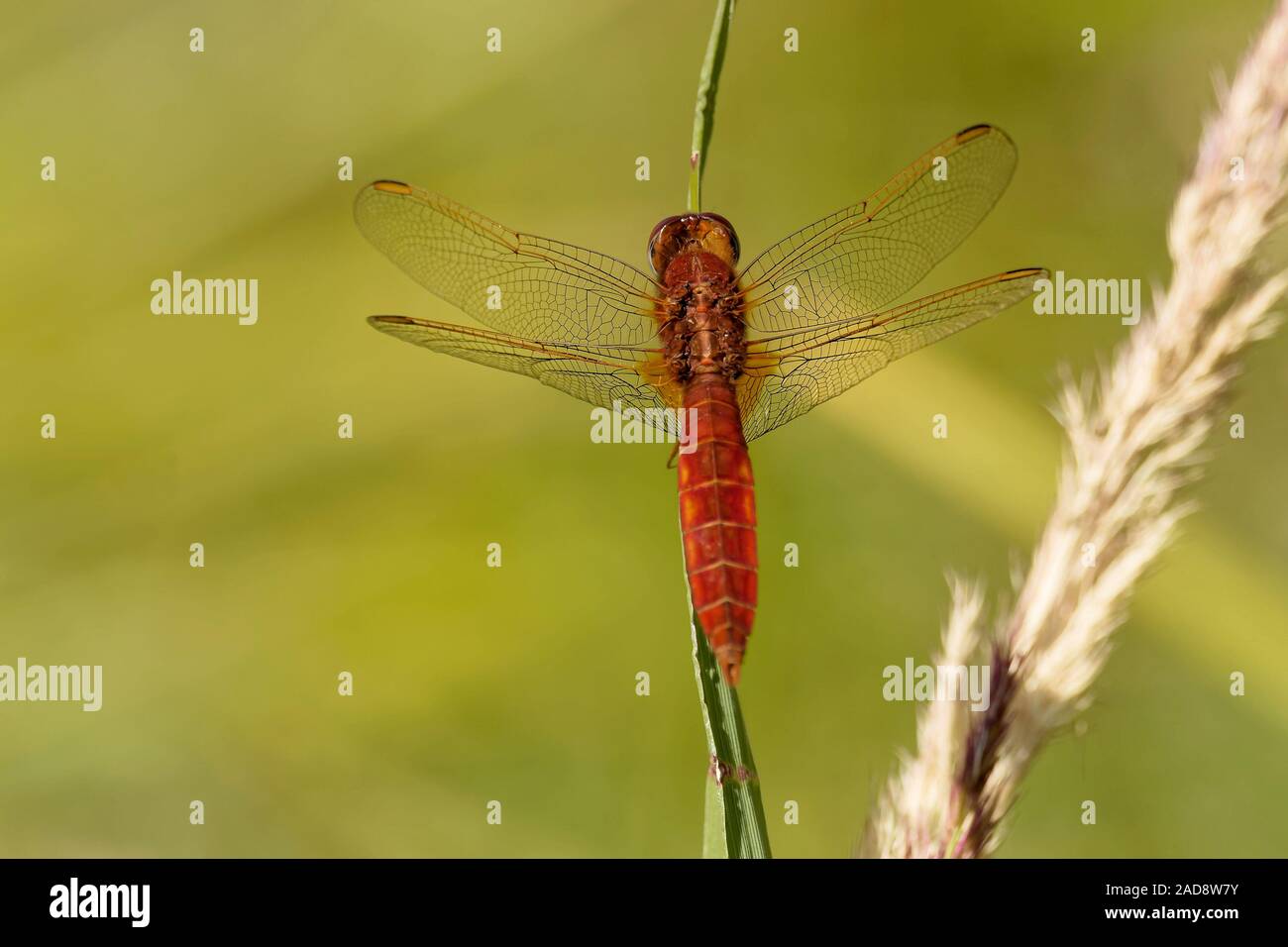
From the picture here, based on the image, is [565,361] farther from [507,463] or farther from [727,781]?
[507,463]

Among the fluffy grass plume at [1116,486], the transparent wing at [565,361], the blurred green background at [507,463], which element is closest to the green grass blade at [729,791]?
the fluffy grass plume at [1116,486]

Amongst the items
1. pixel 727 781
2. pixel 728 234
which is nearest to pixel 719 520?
pixel 727 781

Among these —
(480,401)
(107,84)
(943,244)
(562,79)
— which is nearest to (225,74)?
(107,84)

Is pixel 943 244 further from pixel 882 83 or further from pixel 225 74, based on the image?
pixel 225 74

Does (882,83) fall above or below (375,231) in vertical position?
above

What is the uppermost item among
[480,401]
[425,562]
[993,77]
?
[993,77]

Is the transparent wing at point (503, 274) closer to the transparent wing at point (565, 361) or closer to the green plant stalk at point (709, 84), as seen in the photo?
the transparent wing at point (565, 361)
